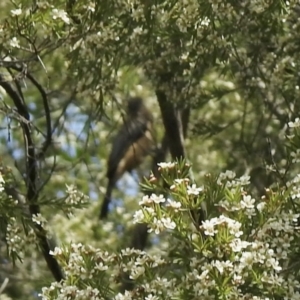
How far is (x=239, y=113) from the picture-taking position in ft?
26.6

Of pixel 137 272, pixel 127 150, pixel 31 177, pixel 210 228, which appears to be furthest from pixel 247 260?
pixel 127 150

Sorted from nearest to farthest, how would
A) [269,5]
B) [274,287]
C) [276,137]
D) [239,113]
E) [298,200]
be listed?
[274,287], [298,200], [269,5], [276,137], [239,113]

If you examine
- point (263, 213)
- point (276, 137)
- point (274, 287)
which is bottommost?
point (274, 287)

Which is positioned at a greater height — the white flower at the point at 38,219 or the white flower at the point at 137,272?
the white flower at the point at 38,219

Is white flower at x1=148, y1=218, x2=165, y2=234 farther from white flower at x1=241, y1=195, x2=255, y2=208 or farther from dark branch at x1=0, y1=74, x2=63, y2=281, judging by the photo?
dark branch at x1=0, y1=74, x2=63, y2=281

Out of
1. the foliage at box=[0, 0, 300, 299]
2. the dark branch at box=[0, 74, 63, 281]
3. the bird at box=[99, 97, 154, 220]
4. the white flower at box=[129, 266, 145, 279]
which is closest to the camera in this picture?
the foliage at box=[0, 0, 300, 299]

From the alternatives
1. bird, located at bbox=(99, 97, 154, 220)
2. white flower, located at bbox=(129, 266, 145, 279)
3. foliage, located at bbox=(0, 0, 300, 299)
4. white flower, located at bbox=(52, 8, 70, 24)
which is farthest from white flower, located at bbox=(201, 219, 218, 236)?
bird, located at bbox=(99, 97, 154, 220)

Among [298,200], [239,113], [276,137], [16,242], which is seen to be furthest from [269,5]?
[239,113]

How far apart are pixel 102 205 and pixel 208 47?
148 inches

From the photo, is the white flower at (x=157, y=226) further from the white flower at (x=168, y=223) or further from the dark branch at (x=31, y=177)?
the dark branch at (x=31, y=177)

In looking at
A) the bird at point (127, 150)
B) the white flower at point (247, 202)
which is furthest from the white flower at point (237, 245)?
the bird at point (127, 150)

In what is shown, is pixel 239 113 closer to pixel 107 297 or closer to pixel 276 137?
pixel 276 137

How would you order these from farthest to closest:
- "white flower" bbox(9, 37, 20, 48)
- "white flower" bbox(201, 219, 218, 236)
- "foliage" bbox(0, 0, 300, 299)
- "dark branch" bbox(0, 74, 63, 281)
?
"dark branch" bbox(0, 74, 63, 281) → "white flower" bbox(9, 37, 20, 48) → "foliage" bbox(0, 0, 300, 299) → "white flower" bbox(201, 219, 218, 236)

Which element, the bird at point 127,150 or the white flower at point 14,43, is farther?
the bird at point 127,150
